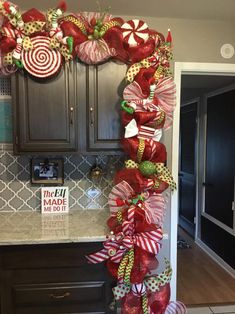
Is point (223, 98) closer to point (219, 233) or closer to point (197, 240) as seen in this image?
point (219, 233)

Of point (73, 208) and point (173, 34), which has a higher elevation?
point (173, 34)

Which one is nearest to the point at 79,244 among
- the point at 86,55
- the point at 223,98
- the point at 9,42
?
the point at 86,55

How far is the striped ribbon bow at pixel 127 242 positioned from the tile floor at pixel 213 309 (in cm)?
124

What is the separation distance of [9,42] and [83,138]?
731 mm

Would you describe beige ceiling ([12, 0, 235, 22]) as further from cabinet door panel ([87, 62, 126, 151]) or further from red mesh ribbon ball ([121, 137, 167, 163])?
red mesh ribbon ball ([121, 137, 167, 163])

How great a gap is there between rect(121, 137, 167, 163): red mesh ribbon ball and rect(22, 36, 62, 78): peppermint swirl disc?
0.65 metres

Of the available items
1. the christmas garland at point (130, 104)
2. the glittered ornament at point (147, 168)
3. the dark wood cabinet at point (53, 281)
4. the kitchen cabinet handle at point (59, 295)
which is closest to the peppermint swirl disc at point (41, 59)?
the christmas garland at point (130, 104)

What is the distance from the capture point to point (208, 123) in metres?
3.81

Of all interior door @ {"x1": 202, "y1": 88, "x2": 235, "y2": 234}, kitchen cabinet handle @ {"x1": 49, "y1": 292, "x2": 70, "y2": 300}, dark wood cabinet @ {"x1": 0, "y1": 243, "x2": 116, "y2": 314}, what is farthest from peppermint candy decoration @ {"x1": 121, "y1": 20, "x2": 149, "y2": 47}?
interior door @ {"x1": 202, "y1": 88, "x2": 235, "y2": 234}

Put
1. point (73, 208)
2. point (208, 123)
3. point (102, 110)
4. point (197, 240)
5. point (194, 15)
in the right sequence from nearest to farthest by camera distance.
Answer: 1. point (102, 110)
2. point (194, 15)
3. point (73, 208)
4. point (208, 123)
5. point (197, 240)

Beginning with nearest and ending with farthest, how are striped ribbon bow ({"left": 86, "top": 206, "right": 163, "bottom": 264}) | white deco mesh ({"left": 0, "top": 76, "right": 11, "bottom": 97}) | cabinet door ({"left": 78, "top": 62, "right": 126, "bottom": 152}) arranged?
1. striped ribbon bow ({"left": 86, "top": 206, "right": 163, "bottom": 264})
2. cabinet door ({"left": 78, "top": 62, "right": 126, "bottom": 152})
3. white deco mesh ({"left": 0, "top": 76, "right": 11, "bottom": 97})

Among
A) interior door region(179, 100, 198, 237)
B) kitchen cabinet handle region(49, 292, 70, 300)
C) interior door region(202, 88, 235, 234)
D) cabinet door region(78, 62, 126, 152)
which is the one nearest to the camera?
kitchen cabinet handle region(49, 292, 70, 300)

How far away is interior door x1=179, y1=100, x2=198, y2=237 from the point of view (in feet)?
14.0

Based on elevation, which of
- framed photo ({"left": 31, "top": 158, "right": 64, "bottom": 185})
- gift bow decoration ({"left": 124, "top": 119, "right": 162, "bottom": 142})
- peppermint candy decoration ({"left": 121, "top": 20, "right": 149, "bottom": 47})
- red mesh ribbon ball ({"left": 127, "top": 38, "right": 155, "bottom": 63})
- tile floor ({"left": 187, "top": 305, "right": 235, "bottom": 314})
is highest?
peppermint candy decoration ({"left": 121, "top": 20, "right": 149, "bottom": 47})
